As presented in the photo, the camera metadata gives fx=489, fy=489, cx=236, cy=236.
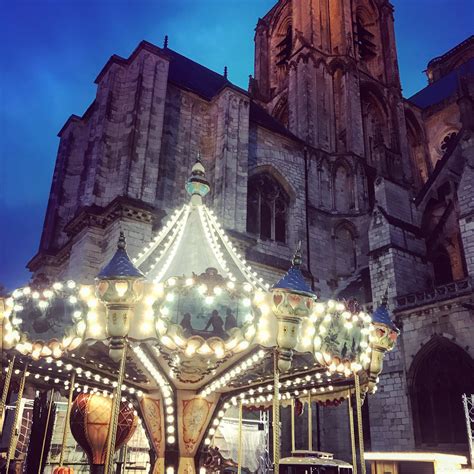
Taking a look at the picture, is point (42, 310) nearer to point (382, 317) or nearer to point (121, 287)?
point (121, 287)

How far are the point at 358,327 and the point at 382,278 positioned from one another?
9.70 meters

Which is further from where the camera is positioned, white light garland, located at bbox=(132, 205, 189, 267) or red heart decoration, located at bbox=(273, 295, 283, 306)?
white light garland, located at bbox=(132, 205, 189, 267)

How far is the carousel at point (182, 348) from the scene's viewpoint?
218 inches

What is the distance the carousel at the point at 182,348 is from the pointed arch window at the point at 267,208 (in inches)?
315

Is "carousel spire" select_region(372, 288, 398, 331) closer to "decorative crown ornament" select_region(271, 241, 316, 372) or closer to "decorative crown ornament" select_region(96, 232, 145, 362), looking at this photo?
"decorative crown ornament" select_region(271, 241, 316, 372)

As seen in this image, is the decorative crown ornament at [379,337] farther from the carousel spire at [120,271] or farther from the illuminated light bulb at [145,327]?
the carousel spire at [120,271]

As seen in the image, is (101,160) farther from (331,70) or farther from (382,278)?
(331,70)

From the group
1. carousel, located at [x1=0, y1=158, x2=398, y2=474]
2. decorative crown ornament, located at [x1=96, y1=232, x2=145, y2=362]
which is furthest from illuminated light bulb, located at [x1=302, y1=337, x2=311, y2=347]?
decorative crown ornament, located at [x1=96, y1=232, x2=145, y2=362]

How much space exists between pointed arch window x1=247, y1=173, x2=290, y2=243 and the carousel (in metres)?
8.01

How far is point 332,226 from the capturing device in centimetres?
1953

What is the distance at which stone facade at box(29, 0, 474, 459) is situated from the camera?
551 inches

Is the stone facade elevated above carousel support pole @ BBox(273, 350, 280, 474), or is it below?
above

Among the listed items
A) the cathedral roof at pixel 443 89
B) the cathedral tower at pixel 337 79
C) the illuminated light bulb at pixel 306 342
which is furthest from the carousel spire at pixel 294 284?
the cathedral roof at pixel 443 89

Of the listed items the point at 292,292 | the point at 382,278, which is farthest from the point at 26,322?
the point at 382,278
